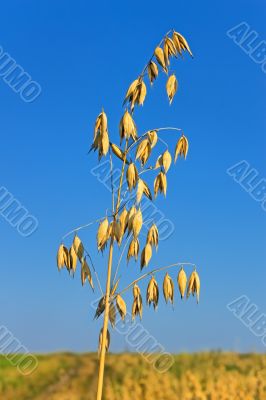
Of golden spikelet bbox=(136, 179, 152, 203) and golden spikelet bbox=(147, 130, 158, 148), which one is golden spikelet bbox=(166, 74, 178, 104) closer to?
golden spikelet bbox=(147, 130, 158, 148)

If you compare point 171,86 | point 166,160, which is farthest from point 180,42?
point 166,160

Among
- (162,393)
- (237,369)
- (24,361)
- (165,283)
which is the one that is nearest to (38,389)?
(24,361)

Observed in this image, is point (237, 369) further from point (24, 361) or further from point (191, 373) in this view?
point (24, 361)

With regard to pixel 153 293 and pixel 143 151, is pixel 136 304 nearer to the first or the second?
pixel 153 293

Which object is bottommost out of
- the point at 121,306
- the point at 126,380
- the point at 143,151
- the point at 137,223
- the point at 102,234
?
the point at 126,380

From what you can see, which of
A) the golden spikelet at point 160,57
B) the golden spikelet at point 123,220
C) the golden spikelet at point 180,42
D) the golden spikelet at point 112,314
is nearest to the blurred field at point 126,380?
the golden spikelet at point 112,314

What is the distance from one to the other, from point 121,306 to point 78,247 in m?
0.49

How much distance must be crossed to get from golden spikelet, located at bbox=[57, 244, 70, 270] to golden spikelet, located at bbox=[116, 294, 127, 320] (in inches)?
16.0

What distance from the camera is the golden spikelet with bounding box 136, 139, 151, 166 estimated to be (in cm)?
453

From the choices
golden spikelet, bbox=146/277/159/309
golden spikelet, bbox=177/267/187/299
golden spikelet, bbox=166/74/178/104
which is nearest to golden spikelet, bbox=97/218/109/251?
golden spikelet, bbox=146/277/159/309

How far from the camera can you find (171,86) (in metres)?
4.62

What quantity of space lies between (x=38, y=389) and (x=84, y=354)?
0.55m

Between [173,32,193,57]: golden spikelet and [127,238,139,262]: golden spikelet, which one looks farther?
[173,32,193,57]: golden spikelet

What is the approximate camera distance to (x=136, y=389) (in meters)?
6.40
